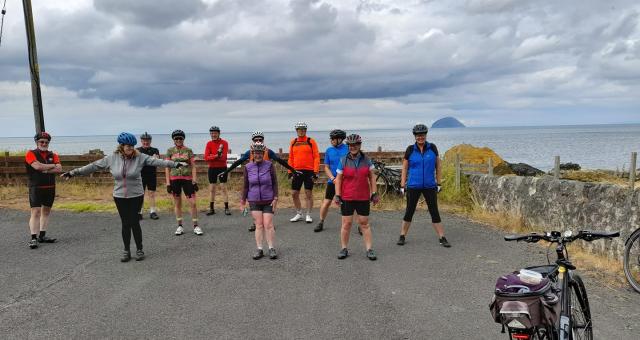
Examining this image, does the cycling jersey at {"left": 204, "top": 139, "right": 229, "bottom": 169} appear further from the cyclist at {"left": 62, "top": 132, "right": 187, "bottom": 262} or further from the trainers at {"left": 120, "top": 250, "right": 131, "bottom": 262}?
the trainers at {"left": 120, "top": 250, "right": 131, "bottom": 262}

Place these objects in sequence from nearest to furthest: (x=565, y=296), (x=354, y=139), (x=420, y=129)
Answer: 1. (x=565, y=296)
2. (x=354, y=139)
3. (x=420, y=129)

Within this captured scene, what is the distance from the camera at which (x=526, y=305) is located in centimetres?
244

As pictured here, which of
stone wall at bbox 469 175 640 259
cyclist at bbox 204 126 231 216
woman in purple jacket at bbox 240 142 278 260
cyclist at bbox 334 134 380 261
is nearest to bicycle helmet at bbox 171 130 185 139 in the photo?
cyclist at bbox 204 126 231 216

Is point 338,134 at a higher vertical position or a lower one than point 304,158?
higher

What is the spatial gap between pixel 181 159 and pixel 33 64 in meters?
5.83

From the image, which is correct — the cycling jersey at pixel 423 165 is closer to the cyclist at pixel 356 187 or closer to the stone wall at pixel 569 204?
the cyclist at pixel 356 187

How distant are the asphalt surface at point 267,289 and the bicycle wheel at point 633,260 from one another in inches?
6.1

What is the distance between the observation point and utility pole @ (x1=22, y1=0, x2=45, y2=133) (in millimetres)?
11375

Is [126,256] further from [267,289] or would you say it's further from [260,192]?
[267,289]

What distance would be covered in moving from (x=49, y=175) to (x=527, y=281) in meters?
8.14

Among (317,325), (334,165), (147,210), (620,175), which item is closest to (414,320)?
(317,325)

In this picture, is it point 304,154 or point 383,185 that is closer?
point 304,154

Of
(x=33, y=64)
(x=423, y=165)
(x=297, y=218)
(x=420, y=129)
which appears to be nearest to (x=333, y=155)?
(x=423, y=165)

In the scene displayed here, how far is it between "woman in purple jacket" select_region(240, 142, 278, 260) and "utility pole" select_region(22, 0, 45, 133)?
753 centimetres
